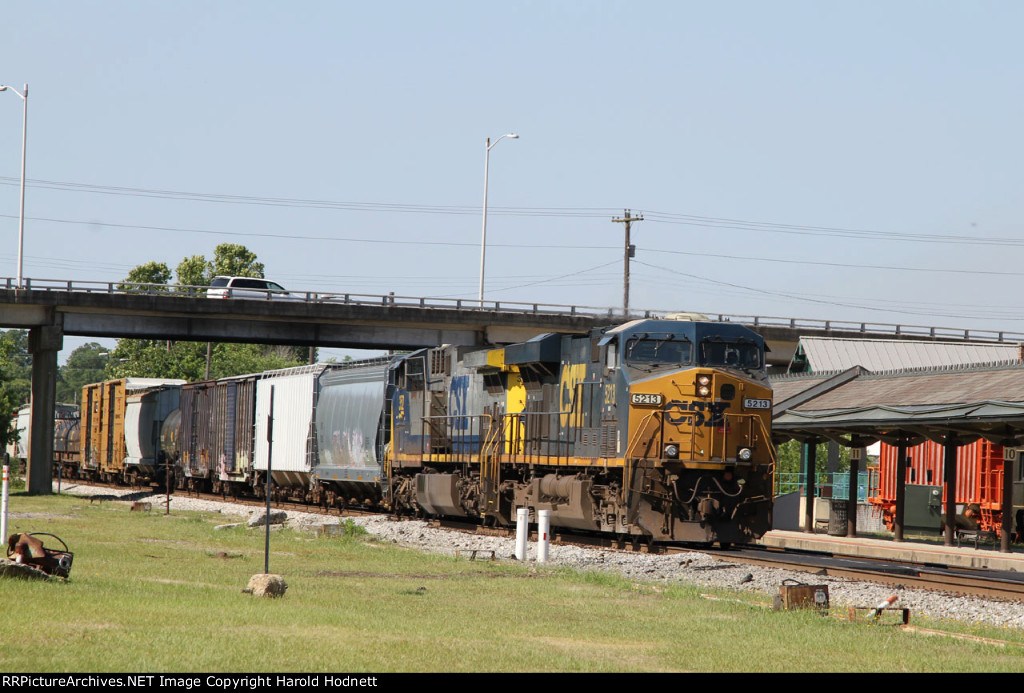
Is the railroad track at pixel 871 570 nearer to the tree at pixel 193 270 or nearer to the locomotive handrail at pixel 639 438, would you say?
the locomotive handrail at pixel 639 438

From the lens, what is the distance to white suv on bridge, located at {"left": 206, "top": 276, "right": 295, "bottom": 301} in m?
52.6

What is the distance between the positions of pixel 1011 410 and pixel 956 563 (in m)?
3.54

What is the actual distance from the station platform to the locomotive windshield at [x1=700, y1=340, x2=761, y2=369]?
4.90 metres

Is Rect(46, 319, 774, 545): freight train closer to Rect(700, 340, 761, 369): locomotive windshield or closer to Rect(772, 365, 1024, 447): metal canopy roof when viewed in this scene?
Rect(700, 340, 761, 369): locomotive windshield

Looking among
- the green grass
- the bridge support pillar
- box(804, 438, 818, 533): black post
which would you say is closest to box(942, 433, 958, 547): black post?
box(804, 438, 818, 533): black post

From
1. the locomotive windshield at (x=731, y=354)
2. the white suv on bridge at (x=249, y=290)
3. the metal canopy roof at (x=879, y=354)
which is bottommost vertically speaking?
the locomotive windshield at (x=731, y=354)

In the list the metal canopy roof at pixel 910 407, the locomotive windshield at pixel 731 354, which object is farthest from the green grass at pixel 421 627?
the metal canopy roof at pixel 910 407

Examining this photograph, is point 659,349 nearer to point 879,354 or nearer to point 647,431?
point 647,431

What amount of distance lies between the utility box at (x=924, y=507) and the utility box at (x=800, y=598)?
21.8 meters

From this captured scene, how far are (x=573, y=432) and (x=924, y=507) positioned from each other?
16.4 metres

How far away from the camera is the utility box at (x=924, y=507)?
111ft

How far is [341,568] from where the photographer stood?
17.6 m
